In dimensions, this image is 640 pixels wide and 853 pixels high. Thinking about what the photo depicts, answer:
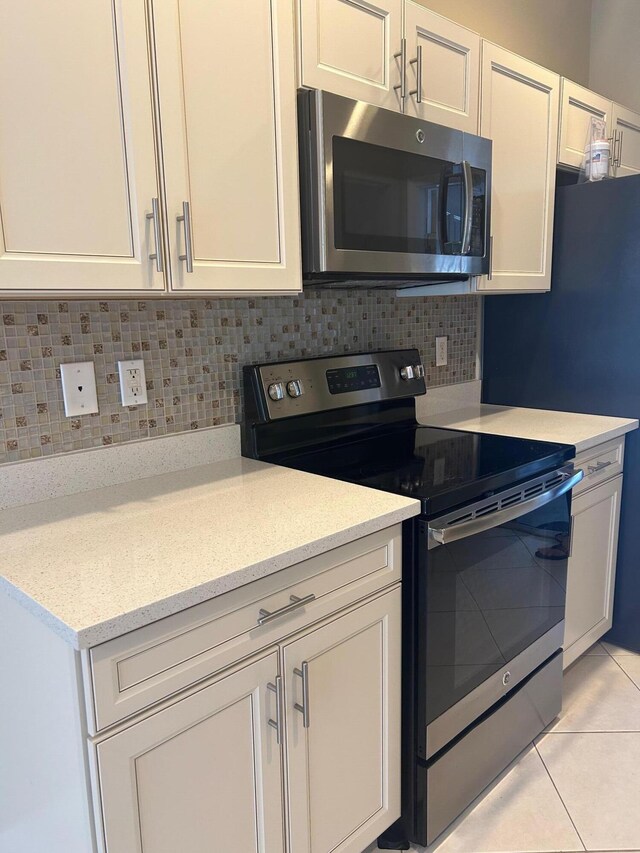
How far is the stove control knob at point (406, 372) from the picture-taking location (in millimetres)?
2107

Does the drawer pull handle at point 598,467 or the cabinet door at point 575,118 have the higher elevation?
the cabinet door at point 575,118

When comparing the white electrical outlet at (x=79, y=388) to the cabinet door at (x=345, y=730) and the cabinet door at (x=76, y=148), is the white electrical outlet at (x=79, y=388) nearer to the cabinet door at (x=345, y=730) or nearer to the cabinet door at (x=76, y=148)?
the cabinet door at (x=76, y=148)

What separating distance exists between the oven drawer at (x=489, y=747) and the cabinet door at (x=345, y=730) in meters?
0.12

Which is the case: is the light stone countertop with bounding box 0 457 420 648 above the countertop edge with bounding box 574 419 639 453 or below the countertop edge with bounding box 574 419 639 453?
above

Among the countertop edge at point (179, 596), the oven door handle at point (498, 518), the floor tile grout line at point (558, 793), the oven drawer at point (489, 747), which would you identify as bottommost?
the floor tile grout line at point (558, 793)

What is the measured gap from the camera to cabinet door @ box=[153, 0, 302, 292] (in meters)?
1.21

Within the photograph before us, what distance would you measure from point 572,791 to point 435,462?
971 millimetres

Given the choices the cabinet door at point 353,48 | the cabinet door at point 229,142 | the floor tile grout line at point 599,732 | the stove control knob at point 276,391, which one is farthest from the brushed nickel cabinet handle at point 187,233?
the floor tile grout line at point 599,732

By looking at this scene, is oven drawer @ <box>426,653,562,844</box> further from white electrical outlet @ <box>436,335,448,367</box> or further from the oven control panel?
white electrical outlet @ <box>436,335,448,367</box>

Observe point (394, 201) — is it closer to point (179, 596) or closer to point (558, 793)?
point (179, 596)

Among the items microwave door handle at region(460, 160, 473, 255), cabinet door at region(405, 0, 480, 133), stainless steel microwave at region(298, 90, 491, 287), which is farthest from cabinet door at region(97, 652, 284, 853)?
cabinet door at region(405, 0, 480, 133)

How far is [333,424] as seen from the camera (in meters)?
1.89

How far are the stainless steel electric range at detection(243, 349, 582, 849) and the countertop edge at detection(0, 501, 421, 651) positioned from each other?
26 cm

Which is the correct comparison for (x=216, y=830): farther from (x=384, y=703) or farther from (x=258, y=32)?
(x=258, y=32)
